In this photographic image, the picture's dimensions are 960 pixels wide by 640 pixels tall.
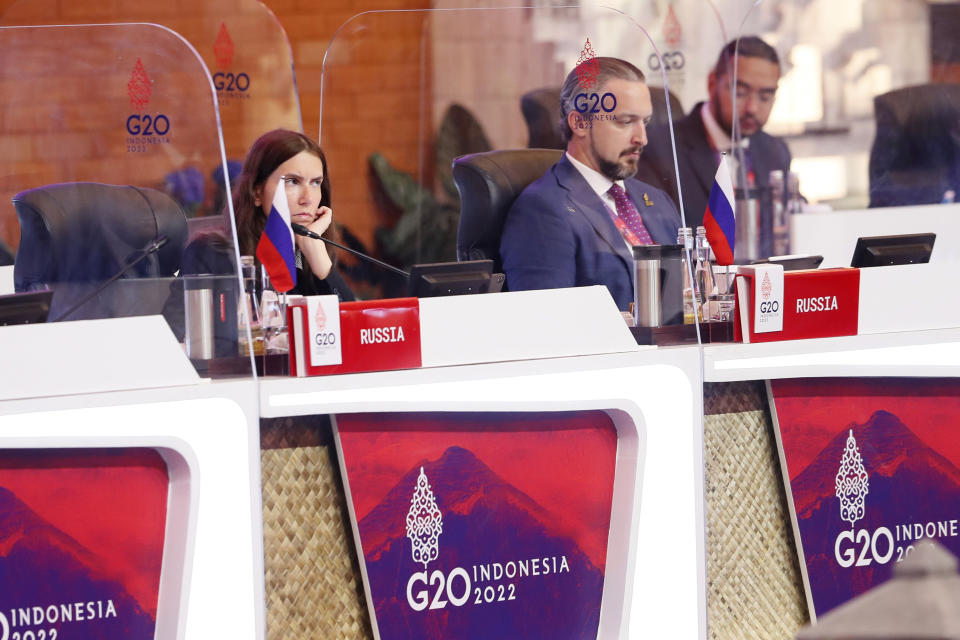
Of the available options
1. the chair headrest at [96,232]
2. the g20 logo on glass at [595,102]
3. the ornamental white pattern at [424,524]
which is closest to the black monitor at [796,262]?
the g20 logo on glass at [595,102]

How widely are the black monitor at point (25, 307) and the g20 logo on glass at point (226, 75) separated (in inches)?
59.7

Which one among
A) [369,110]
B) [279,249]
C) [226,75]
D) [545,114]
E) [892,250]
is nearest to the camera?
[279,249]

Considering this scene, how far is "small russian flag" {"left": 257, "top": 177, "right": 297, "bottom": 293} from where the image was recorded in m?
2.02

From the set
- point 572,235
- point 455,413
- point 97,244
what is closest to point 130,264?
point 97,244

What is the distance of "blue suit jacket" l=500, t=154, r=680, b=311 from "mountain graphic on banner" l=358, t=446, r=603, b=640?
1.55 ft

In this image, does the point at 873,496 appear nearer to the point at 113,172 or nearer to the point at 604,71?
the point at 604,71

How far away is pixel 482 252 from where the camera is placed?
2594 mm

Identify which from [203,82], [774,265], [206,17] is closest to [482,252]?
[774,265]

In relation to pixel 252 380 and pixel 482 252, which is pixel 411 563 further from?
pixel 482 252

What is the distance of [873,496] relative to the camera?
2326 mm

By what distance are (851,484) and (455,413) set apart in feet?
2.75

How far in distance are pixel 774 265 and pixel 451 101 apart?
94 centimetres

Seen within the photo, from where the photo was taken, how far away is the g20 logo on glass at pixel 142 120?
1975 mm

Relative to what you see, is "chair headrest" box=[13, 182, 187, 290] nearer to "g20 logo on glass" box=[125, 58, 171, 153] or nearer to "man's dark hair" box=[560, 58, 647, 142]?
"g20 logo on glass" box=[125, 58, 171, 153]
